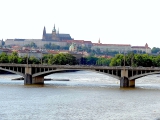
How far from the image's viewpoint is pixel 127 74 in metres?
62.0

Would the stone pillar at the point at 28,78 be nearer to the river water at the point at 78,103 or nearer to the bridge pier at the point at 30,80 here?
the bridge pier at the point at 30,80

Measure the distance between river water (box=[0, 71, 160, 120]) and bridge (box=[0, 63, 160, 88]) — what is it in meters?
2.28

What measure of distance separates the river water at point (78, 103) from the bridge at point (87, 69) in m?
2.28

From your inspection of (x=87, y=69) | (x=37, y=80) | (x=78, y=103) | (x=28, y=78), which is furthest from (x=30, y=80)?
(x=78, y=103)

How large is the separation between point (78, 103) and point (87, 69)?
18.1 metres

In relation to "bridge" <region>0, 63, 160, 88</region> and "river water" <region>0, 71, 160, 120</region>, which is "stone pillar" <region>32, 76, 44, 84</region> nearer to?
"bridge" <region>0, 63, 160, 88</region>

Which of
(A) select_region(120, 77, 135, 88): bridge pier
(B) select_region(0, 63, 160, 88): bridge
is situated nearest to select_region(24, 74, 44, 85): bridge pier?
(B) select_region(0, 63, 160, 88): bridge

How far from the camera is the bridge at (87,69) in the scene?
6162 cm

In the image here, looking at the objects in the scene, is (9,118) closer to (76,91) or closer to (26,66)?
(76,91)

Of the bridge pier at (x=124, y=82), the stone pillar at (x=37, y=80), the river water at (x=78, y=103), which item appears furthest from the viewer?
the stone pillar at (x=37, y=80)

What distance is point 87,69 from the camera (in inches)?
2522

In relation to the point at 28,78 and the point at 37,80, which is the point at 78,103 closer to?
the point at 28,78

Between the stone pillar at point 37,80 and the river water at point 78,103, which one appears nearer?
the river water at point 78,103

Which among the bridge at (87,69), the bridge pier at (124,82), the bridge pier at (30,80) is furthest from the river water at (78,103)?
the bridge pier at (30,80)
